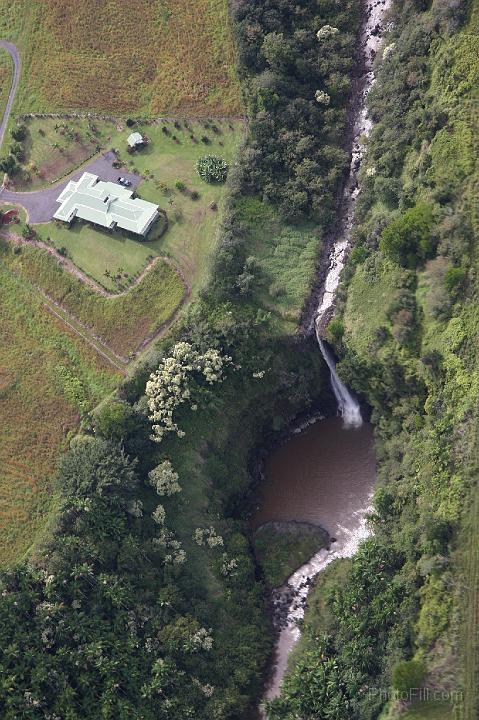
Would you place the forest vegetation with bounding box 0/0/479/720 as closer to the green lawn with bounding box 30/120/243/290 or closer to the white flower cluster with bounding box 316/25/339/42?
the white flower cluster with bounding box 316/25/339/42

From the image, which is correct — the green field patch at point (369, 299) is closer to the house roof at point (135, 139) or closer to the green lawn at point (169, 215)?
the green lawn at point (169, 215)

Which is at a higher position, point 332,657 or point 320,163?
point 320,163

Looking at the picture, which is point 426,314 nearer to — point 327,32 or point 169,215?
point 169,215

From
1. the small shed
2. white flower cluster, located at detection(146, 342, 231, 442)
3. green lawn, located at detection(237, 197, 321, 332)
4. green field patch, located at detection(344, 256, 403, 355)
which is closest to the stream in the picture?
green lawn, located at detection(237, 197, 321, 332)

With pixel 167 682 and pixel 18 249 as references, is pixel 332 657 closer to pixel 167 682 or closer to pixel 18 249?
pixel 167 682

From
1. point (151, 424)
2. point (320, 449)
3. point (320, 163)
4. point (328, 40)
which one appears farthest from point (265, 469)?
point (328, 40)
